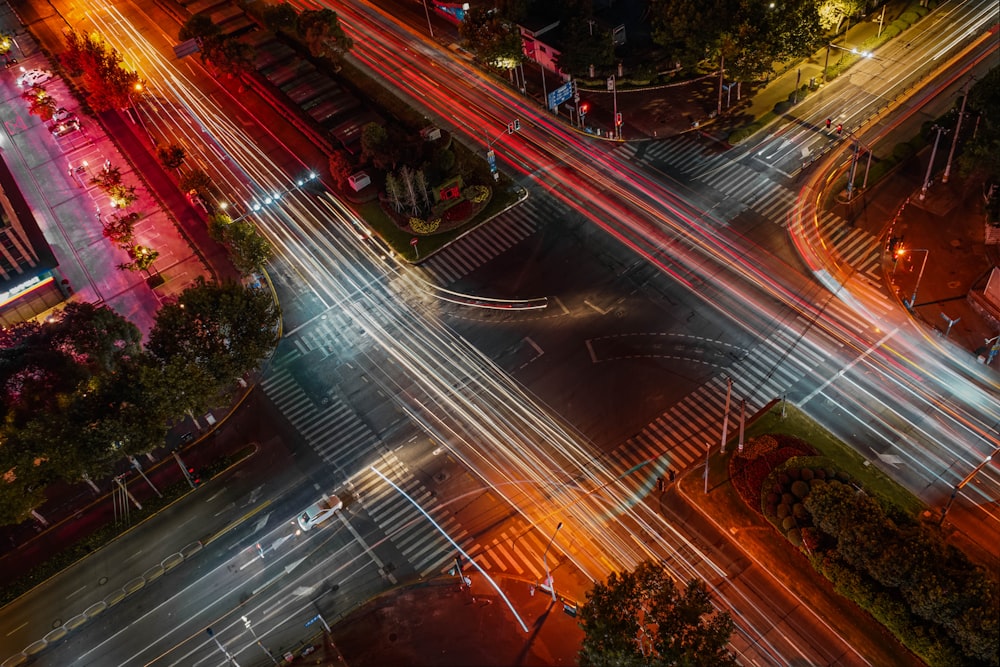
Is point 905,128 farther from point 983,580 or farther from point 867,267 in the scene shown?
point 983,580

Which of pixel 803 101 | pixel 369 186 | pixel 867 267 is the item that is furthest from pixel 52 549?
pixel 803 101

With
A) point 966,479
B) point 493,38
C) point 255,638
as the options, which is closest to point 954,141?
point 966,479

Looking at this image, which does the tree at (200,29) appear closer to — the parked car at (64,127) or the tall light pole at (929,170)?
the parked car at (64,127)

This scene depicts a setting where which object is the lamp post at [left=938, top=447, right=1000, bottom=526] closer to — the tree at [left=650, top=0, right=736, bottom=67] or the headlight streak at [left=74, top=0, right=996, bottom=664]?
the headlight streak at [left=74, top=0, right=996, bottom=664]

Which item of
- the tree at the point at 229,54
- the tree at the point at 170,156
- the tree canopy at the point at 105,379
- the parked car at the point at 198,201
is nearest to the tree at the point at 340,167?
the parked car at the point at 198,201

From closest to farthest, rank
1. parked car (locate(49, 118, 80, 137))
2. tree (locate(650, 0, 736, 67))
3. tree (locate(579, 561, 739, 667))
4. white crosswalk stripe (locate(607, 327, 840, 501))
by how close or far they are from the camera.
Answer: tree (locate(579, 561, 739, 667)) < white crosswalk stripe (locate(607, 327, 840, 501)) < tree (locate(650, 0, 736, 67)) < parked car (locate(49, 118, 80, 137))

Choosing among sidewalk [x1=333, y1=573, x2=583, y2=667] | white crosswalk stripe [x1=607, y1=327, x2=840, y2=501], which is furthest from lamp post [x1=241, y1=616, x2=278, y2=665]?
white crosswalk stripe [x1=607, y1=327, x2=840, y2=501]

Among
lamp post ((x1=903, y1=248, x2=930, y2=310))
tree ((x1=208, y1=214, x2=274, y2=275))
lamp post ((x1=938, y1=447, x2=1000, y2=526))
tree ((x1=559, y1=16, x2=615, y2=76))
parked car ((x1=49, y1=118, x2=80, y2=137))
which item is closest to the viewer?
lamp post ((x1=938, y1=447, x2=1000, y2=526))

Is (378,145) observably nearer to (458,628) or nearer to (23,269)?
(23,269)
